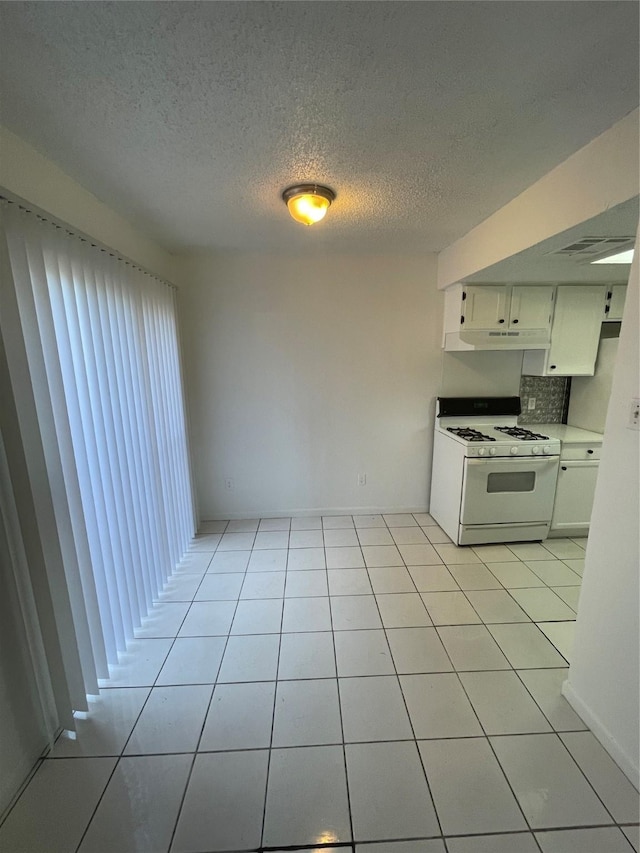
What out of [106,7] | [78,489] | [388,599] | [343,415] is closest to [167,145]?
[106,7]

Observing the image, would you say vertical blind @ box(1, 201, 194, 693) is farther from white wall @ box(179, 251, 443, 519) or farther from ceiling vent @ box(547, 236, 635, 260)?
ceiling vent @ box(547, 236, 635, 260)

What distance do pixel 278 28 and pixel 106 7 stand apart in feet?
1.39

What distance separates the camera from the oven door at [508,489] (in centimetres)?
283

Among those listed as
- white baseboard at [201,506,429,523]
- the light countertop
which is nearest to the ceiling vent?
the light countertop

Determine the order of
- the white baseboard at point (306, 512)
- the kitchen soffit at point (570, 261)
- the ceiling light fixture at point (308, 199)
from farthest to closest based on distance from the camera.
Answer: the white baseboard at point (306, 512) < the ceiling light fixture at point (308, 199) < the kitchen soffit at point (570, 261)

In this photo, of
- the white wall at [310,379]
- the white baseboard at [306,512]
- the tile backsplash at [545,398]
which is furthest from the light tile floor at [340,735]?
the tile backsplash at [545,398]

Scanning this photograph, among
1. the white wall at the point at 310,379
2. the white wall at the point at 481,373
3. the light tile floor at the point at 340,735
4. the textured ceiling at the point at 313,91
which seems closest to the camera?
the textured ceiling at the point at 313,91

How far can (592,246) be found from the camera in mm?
1921

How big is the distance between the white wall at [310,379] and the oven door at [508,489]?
73 centimetres

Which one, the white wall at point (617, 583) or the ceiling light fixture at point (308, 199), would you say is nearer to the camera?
the white wall at point (617, 583)

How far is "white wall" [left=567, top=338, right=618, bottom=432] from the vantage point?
3.00m

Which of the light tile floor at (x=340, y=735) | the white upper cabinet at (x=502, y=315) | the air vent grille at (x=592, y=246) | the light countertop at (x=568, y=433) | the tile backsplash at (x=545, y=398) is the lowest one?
the light tile floor at (x=340, y=735)

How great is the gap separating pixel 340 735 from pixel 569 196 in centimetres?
261

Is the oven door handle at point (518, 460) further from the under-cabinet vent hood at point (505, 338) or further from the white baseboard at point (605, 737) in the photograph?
the white baseboard at point (605, 737)
